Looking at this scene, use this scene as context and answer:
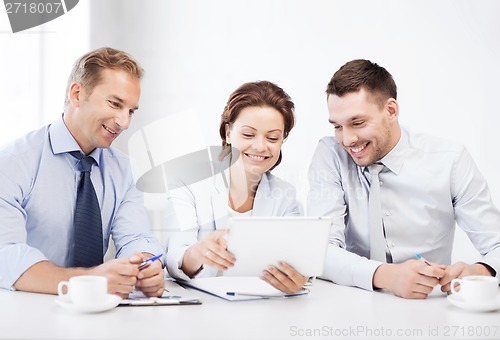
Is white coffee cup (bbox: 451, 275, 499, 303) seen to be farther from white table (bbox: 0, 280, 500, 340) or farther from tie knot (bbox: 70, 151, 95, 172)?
tie knot (bbox: 70, 151, 95, 172)

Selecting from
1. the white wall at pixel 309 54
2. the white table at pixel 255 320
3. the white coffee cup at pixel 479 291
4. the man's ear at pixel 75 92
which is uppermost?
the white wall at pixel 309 54

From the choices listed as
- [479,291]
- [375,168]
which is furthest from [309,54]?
[479,291]

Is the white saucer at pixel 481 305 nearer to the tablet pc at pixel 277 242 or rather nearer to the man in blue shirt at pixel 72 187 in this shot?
the tablet pc at pixel 277 242

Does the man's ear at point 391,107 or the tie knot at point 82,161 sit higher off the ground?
the man's ear at point 391,107

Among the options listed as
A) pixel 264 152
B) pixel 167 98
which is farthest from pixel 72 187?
pixel 167 98

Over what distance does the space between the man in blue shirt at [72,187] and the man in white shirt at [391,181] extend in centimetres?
66

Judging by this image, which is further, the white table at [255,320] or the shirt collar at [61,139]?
the shirt collar at [61,139]

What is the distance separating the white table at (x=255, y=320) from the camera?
125 centimetres

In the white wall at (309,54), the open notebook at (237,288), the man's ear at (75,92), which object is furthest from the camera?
the white wall at (309,54)

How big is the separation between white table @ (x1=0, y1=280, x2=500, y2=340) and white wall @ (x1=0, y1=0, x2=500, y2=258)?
2049 millimetres

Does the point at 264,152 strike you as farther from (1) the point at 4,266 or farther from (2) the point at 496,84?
(2) the point at 496,84

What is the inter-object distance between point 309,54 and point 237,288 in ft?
7.07

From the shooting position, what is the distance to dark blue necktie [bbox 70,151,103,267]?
188 cm

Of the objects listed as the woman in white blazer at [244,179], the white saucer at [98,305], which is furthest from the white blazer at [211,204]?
the white saucer at [98,305]
